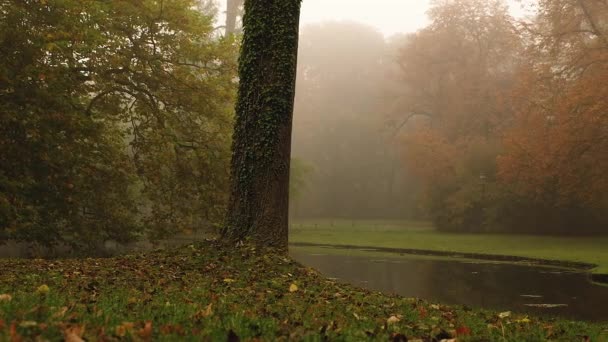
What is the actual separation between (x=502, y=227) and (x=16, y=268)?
33512 millimetres

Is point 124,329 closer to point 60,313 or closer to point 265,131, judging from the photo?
point 60,313

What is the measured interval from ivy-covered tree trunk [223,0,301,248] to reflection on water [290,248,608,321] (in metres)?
3.24

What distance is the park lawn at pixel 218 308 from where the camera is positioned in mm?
4102

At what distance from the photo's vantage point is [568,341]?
5543 millimetres

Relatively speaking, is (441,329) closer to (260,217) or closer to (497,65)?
(260,217)

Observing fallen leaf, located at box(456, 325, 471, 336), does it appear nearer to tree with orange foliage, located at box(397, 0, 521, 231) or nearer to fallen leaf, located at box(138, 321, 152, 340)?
fallen leaf, located at box(138, 321, 152, 340)

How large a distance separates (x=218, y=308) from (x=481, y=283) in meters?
10.3

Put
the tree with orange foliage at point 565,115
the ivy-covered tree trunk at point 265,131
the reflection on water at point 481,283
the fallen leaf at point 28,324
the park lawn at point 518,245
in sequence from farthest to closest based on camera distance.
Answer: the tree with orange foliage at point 565,115, the park lawn at point 518,245, the reflection on water at point 481,283, the ivy-covered tree trunk at point 265,131, the fallen leaf at point 28,324

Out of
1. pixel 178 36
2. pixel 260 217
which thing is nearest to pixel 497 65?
pixel 178 36

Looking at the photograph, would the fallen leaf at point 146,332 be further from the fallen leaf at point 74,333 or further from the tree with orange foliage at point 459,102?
the tree with orange foliage at point 459,102

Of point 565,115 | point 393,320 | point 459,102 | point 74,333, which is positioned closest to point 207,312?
point 74,333

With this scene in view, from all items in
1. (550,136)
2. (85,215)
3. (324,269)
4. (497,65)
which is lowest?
(324,269)

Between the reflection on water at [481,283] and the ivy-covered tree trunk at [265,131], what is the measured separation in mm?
3245

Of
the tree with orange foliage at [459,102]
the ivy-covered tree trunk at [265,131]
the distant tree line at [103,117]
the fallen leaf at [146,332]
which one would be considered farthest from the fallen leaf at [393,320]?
the tree with orange foliage at [459,102]
